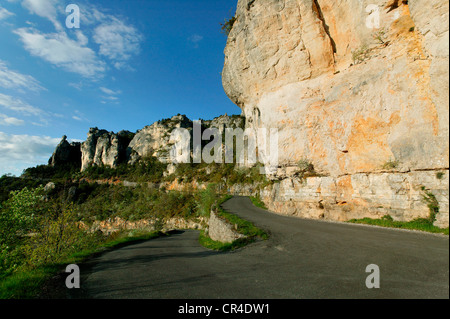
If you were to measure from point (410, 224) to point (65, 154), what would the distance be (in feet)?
380

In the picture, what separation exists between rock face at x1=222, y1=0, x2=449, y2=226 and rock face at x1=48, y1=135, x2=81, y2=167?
102 m

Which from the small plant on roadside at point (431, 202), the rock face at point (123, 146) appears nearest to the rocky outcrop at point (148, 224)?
the small plant on roadside at point (431, 202)

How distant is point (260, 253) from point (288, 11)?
17.9 metres

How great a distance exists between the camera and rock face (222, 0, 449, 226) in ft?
30.4

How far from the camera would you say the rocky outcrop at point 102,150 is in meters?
88.3

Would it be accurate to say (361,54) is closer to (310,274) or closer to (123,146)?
(310,274)

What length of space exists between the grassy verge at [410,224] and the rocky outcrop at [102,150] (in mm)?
94248

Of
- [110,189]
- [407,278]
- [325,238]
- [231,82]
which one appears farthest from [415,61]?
[110,189]

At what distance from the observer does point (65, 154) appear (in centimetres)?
9131

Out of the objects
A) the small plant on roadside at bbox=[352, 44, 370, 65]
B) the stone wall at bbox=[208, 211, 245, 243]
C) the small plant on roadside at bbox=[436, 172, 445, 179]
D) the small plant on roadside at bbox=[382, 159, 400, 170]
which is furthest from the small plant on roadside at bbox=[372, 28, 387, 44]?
the stone wall at bbox=[208, 211, 245, 243]

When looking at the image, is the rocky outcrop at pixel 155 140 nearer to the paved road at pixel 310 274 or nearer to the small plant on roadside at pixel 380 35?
the small plant on roadside at pixel 380 35

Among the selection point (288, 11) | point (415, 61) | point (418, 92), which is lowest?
point (418, 92)

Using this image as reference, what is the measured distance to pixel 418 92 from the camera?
32.0ft

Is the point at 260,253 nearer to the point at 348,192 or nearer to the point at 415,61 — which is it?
the point at 348,192
